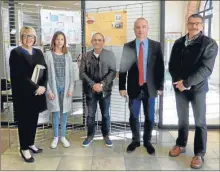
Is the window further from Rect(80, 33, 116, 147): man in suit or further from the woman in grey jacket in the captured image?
the woman in grey jacket

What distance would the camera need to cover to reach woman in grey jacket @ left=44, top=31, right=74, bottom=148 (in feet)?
10.0

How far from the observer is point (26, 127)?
2.83 metres

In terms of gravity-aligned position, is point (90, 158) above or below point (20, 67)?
below

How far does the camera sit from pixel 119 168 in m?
2.73

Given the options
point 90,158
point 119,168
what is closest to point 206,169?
point 119,168

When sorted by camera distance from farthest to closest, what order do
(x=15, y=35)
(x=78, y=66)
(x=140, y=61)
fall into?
(x=15, y=35)
(x=78, y=66)
(x=140, y=61)

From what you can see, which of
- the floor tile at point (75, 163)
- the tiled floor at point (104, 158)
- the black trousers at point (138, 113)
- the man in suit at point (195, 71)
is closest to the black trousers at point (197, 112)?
the man in suit at point (195, 71)

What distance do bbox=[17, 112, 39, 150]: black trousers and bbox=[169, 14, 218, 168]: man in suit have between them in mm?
1549

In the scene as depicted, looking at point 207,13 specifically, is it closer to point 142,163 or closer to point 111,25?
point 111,25

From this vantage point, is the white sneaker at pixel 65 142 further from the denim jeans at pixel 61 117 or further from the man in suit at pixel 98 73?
the man in suit at pixel 98 73

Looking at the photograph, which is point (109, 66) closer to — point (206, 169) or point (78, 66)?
point (78, 66)

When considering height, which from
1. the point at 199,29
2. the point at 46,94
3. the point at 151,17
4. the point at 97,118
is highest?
the point at 151,17

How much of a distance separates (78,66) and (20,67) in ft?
3.11

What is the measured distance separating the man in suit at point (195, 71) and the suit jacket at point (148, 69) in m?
0.15
